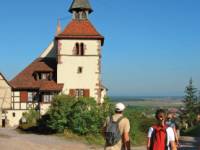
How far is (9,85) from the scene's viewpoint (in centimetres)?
4844

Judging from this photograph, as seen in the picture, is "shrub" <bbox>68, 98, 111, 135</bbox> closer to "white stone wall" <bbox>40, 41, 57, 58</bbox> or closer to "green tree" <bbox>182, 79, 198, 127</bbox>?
"white stone wall" <bbox>40, 41, 57, 58</bbox>

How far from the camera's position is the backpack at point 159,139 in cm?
1080

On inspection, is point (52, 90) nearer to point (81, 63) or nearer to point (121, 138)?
point (81, 63)

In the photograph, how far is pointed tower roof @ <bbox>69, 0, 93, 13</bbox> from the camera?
50.1m

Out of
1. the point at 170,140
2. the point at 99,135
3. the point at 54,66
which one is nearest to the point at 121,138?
the point at 170,140

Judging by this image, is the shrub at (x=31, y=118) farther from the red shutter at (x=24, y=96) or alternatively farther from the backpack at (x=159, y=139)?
the backpack at (x=159, y=139)

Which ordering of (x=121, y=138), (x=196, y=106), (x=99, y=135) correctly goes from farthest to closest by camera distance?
(x=196, y=106)
(x=99, y=135)
(x=121, y=138)

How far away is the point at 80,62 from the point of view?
47.5m

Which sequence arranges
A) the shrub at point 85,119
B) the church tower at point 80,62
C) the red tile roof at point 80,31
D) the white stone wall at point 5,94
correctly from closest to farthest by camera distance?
the shrub at point 85,119, the church tower at point 80,62, the red tile roof at point 80,31, the white stone wall at point 5,94

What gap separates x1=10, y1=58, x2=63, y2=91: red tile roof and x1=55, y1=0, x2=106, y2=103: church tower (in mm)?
1071

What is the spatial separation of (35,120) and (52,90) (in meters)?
3.18

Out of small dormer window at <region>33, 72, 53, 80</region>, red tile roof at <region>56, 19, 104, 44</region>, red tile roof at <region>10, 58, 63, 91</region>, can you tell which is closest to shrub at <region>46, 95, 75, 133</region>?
red tile roof at <region>10, 58, 63, 91</region>

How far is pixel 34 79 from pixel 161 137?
39.1 metres

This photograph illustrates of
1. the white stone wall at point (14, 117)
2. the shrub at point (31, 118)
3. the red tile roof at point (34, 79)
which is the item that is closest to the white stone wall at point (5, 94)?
the red tile roof at point (34, 79)
